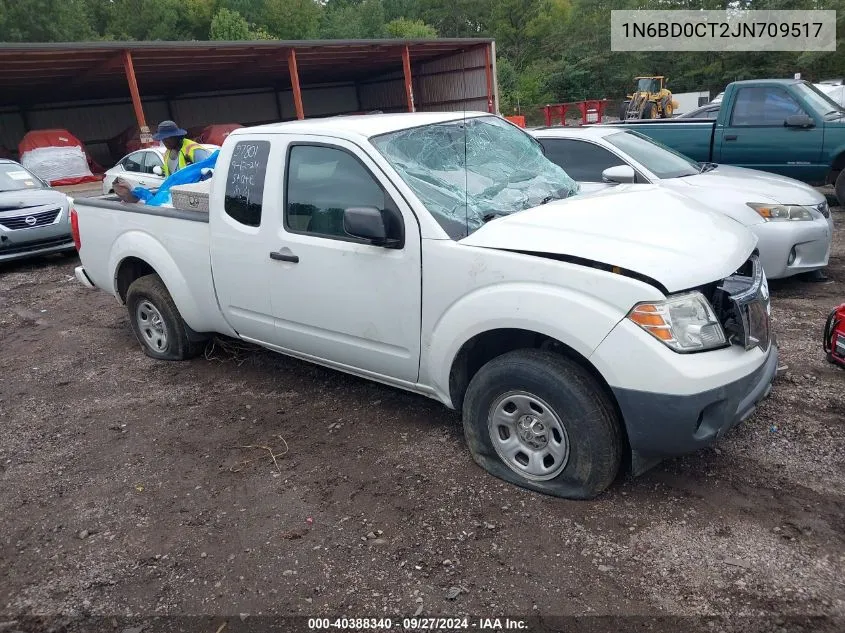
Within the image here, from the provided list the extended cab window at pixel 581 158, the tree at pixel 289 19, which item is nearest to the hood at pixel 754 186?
the extended cab window at pixel 581 158

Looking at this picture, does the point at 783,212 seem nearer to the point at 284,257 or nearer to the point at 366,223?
the point at 366,223

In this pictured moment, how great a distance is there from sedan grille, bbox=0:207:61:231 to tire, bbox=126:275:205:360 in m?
5.60

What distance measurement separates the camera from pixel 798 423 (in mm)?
3816

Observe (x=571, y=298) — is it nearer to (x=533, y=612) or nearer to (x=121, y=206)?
(x=533, y=612)

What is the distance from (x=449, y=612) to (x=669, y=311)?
1537 mm

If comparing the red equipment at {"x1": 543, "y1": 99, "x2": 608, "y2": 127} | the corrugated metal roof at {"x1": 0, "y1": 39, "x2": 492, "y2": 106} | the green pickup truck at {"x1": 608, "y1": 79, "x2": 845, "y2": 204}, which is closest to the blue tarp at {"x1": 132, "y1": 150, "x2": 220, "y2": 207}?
the green pickup truck at {"x1": 608, "y1": 79, "x2": 845, "y2": 204}

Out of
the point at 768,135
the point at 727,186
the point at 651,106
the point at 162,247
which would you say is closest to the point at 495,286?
the point at 162,247

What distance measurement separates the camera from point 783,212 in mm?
5922

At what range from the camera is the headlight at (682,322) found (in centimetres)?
286

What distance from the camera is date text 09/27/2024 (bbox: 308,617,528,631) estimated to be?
102 inches

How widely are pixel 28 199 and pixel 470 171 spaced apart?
8.91 m

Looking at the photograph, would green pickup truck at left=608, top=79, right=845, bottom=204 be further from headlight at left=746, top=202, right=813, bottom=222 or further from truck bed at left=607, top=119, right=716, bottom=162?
headlight at left=746, top=202, right=813, bottom=222

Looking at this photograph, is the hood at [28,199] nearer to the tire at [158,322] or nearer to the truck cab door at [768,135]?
the tire at [158,322]

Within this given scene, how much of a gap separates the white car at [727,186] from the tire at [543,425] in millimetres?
2817
